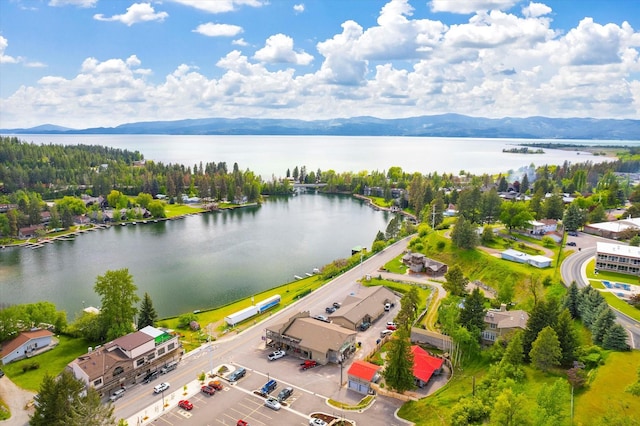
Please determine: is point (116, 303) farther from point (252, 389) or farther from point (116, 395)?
point (252, 389)

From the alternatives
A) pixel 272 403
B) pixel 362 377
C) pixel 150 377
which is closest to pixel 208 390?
pixel 272 403

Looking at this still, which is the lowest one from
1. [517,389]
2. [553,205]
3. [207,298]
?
[207,298]

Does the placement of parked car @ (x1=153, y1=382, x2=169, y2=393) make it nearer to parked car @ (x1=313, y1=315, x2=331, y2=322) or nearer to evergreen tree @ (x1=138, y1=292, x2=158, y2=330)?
evergreen tree @ (x1=138, y1=292, x2=158, y2=330)

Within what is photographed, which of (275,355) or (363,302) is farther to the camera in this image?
(363,302)

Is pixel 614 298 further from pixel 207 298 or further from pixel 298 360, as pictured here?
pixel 207 298

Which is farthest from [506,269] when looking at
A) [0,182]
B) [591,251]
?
[0,182]
